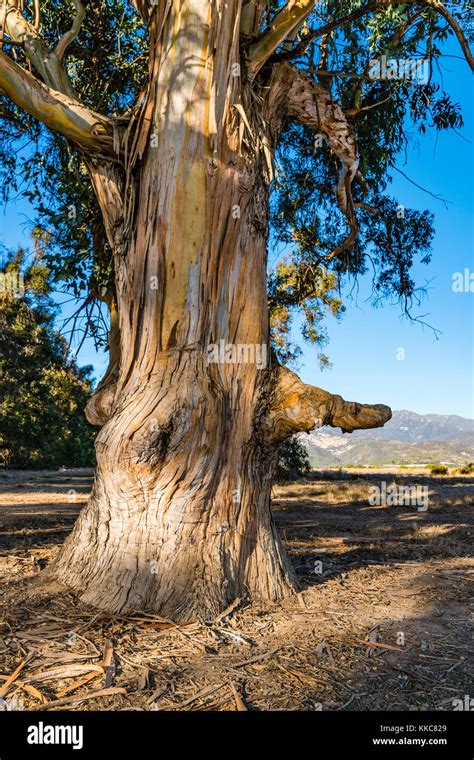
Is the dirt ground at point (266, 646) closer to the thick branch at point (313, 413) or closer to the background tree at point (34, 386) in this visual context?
the thick branch at point (313, 413)

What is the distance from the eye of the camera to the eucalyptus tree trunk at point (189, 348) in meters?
3.47

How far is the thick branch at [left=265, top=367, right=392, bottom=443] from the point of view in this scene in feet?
12.2

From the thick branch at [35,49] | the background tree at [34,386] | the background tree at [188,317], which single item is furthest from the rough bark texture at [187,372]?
the background tree at [34,386]

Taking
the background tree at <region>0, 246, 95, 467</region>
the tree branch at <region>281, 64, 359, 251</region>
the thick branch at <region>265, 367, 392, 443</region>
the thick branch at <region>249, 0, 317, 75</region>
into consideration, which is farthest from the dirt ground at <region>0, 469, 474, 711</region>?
the background tree at <region>0, 246, 95, 467</region>

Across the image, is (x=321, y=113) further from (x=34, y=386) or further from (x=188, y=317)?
(x=34, y=386)

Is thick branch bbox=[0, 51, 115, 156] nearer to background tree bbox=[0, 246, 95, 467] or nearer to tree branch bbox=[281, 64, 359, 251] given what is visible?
tree branch bbox=[281, 64, 359, 251]

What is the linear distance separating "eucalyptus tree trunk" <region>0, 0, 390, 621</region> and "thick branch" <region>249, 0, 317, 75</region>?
0.06 ft

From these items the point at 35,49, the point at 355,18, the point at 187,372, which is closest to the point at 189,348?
the point at 187,372

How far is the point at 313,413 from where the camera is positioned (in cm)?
370

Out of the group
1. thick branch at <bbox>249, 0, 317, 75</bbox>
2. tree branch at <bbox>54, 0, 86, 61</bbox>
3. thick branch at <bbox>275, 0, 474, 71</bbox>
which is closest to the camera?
thick branch at <bbox>249, 0, 317, 75</bbox>

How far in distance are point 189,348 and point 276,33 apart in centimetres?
227

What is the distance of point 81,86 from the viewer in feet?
21.5

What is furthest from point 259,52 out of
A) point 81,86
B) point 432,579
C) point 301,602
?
point 432,579

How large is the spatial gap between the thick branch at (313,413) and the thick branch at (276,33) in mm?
2253
